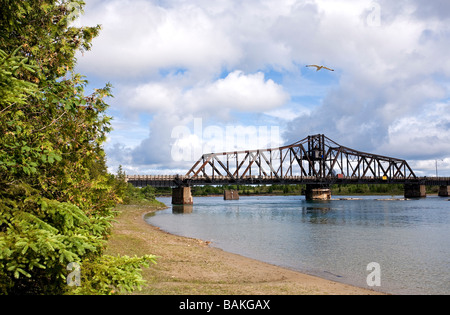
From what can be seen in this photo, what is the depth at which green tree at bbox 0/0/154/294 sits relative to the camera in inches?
269

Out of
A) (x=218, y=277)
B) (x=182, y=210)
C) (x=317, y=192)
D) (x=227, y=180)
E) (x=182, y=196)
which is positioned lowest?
(x=182, y=210)

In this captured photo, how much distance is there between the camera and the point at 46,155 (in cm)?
807

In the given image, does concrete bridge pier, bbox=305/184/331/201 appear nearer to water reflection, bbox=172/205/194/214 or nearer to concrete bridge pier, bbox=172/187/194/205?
concrete bridge pier, bbox=172/187/194/205

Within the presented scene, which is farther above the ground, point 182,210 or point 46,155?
point 46,155

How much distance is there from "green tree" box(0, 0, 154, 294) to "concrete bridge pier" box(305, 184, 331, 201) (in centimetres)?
18181

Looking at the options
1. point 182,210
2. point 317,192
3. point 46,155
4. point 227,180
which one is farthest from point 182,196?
point 46,155

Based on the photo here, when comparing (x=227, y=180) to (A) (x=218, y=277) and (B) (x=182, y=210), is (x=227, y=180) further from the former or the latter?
(A) (x=218, y=277)

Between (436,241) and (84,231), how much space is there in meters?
40.1

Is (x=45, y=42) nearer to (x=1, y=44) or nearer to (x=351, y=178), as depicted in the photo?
(x=1, y=44)

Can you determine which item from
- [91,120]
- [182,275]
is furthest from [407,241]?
[91,120]

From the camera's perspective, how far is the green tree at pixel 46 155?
22.4 feet

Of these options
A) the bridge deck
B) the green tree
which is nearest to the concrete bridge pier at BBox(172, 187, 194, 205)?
the bridge deck

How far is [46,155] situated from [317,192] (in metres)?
188
